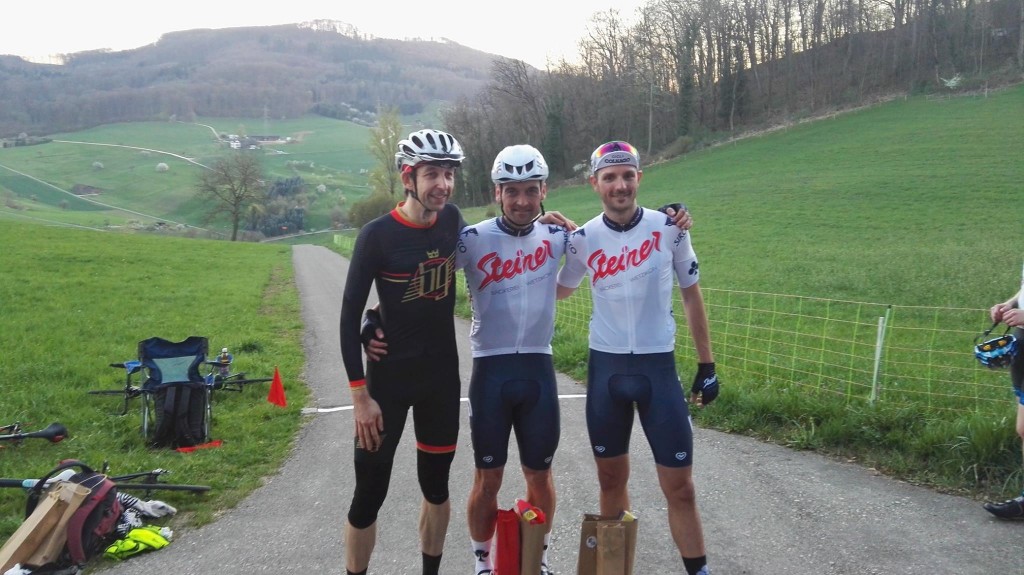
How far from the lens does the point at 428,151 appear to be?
336cm

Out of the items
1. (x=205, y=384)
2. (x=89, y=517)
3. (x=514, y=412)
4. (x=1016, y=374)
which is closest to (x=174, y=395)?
(x=205, y=384)

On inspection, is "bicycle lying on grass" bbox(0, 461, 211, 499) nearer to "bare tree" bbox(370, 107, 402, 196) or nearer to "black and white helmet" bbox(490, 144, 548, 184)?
"black and white helmet" bbox(490, 144, 548, 184)

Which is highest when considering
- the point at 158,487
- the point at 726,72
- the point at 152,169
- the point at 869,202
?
the point at 726,72

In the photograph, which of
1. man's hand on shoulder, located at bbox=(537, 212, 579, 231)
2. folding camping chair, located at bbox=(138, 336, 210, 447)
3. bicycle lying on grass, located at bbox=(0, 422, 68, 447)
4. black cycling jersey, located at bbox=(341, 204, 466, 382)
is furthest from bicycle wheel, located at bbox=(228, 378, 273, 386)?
man's hand on shoulder, located at bbox=(537, 212, 579, 231)

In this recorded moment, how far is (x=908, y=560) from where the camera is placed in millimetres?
3770

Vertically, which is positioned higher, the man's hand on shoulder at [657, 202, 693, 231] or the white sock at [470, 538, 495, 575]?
the man's hand on shoulder at [657, 202, 693, 231]

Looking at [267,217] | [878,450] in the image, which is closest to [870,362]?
[878,450]

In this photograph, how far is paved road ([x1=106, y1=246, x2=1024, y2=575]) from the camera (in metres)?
3.85

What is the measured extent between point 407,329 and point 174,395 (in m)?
4.27

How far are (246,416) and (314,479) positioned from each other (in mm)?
2315

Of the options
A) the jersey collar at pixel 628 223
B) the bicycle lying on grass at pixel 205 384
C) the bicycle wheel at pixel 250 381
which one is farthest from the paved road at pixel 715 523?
the bicycle wheel at pixel 250 381

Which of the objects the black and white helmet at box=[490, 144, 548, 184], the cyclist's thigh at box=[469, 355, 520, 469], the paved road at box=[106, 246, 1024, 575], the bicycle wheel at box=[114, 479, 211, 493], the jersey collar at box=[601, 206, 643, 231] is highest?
the black and white helmet at box=[490, 144, 548, 184]

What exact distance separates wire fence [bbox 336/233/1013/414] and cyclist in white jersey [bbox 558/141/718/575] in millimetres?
3403

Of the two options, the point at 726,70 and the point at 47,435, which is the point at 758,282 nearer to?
the point at 47,435
